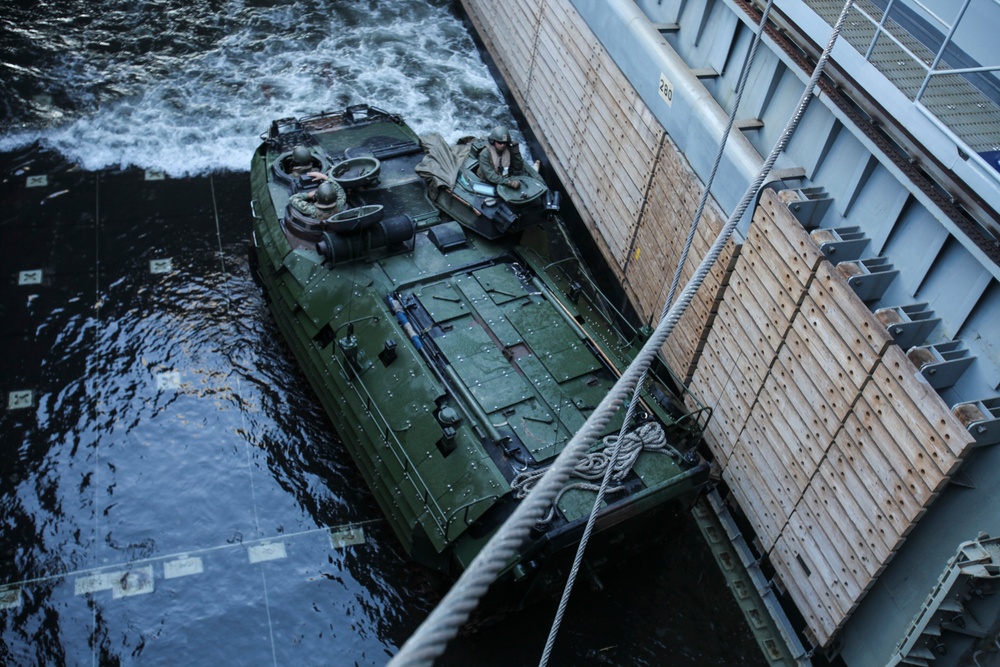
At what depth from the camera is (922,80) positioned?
8195 millimetres

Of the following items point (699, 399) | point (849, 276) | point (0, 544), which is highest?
point (849, 276)

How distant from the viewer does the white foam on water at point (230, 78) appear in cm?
1541

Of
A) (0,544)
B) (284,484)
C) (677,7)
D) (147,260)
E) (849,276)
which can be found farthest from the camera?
(147,260)

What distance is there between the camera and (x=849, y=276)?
855 centimetres

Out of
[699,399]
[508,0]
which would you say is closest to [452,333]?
[699,399]

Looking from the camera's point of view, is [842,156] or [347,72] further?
[347,72]

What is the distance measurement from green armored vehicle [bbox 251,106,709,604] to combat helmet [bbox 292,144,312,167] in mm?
20

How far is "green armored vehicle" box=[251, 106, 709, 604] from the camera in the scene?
30.4ft

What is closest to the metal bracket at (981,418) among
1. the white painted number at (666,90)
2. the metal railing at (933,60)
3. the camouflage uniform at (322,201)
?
the metal railing at (933,60)

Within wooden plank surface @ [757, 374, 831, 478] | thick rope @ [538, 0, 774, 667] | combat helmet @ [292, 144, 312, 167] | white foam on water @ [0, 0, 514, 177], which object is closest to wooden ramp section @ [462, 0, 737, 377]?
wooden plank surface @ [757, 374, 831, 478]

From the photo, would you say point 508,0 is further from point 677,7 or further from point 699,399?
point 699,399

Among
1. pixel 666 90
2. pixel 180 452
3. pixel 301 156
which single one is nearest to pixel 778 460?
pixel 666 90

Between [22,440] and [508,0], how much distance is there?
10.5 m

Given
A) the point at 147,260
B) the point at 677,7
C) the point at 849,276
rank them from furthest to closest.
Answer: the point at 147,260 → the point at 677,7 → the point at 849,276
